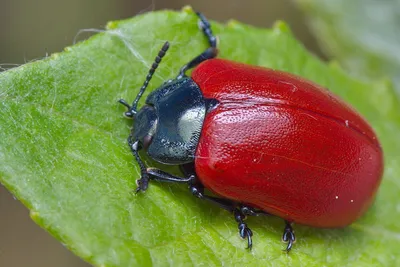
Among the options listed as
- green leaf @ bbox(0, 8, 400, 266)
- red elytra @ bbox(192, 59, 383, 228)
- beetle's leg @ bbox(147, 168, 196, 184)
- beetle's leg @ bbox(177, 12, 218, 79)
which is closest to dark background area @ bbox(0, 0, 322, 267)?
beetle's leg @ bbox(177, 12, 218, 79)

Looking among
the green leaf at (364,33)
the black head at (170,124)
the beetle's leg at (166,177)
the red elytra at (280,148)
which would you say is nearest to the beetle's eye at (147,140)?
the black head at (170,124)

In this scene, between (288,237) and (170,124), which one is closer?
(170,124)

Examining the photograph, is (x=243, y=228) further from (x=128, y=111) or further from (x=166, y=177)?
(x=128, y=111)

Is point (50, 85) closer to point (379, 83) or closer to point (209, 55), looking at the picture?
point (209, 55)

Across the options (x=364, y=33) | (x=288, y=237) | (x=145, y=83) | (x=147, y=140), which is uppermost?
(x=145, y=83)

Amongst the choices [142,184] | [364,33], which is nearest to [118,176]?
[142,184]

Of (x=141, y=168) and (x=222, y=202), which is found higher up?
(x=141, y=168)

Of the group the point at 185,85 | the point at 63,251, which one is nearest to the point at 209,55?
the point at 185,85
